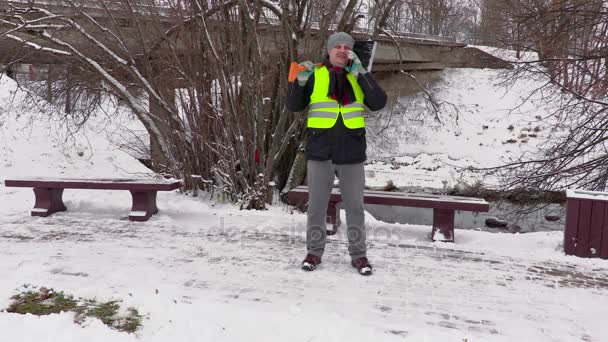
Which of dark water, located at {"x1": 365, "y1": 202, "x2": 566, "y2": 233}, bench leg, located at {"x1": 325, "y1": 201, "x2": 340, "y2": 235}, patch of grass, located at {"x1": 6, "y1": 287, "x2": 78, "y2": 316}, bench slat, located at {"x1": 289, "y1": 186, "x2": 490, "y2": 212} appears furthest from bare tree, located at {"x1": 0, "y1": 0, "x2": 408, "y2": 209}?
dark water, located at {"x1": 365, "y1": 202, "x2": 566, "y2": 233}

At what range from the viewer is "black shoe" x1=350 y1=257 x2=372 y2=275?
3955 millimetres

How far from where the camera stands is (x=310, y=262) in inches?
160

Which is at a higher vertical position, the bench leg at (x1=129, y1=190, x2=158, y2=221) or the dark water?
the bench leg at (x1=129, y1=190, x2=158, y2=221)

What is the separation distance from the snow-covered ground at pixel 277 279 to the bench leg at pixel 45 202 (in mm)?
121

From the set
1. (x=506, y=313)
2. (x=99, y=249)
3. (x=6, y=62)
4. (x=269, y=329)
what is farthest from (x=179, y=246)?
(x=6, y=62)

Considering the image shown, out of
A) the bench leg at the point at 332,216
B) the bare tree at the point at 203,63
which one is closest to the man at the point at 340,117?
the bench leg at the point at 332,216

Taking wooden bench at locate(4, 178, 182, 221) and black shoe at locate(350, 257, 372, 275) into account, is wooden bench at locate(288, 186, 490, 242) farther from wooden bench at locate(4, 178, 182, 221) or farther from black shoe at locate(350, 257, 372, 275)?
wooden bench at locate(4, 178, 182, 221)

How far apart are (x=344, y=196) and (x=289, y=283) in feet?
2.79

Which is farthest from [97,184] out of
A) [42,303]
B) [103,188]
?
[42,303]

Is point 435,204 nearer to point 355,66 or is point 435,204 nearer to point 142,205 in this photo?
point 355,66

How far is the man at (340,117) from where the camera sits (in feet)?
12.6

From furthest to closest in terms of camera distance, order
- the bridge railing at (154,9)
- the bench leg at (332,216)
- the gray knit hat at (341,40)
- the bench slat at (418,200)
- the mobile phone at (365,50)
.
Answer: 1. the bridge railing at (154,9)
2. the bench leg at (332,216)
3. the bench slat at (418,200)
4. the mobile phone at (365,50)
5. the gray knit hat at (341,40)

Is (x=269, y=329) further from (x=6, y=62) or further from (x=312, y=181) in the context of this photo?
(x=6, y=62)

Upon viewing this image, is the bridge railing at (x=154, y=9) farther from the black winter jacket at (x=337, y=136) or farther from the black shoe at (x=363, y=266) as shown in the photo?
the black shoe at (x=363, y=266)
